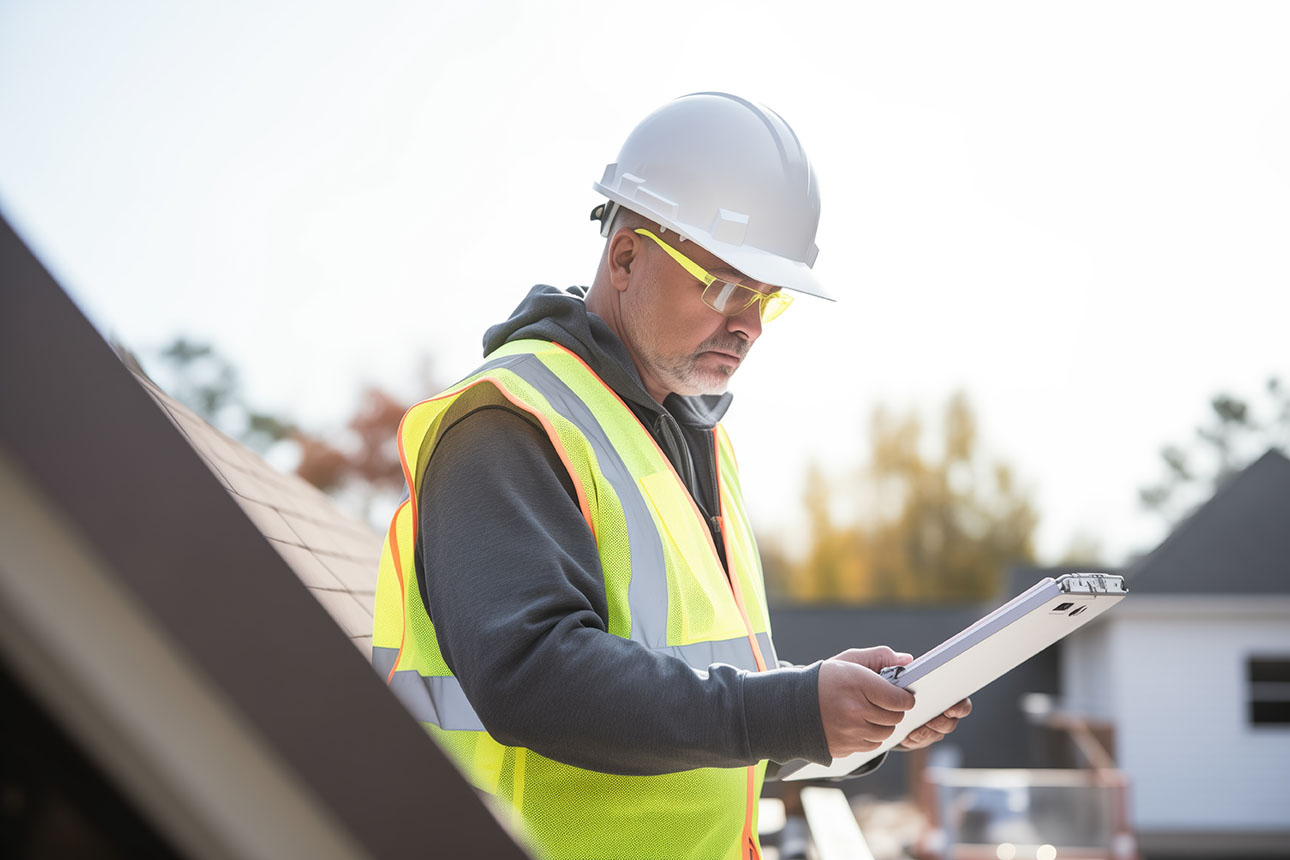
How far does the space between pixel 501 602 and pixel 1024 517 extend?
4502cm

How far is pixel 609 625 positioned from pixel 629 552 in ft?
0.43

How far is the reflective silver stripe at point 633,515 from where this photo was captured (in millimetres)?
1896

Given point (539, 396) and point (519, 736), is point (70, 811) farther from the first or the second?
point (539, 396)

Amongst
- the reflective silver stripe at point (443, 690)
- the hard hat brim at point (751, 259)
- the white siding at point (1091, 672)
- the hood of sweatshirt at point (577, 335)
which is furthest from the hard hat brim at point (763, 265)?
the white siding at point (1091, 672)

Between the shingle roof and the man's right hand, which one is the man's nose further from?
the shingle roof

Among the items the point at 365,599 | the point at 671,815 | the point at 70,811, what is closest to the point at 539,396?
the point at 671,815

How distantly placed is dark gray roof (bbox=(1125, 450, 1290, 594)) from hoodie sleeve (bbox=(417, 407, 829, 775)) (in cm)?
1865

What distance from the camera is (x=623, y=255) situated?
2.45m

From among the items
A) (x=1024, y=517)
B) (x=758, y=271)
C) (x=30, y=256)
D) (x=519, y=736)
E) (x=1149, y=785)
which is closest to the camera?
(x=30, y=256)

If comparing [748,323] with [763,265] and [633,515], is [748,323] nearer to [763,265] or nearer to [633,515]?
[763,265]

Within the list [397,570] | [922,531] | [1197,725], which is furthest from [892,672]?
[922,531]

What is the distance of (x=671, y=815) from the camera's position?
1.92 meters

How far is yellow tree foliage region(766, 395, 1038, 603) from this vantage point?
43812 mm

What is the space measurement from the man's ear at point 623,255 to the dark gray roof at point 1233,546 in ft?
59.5
